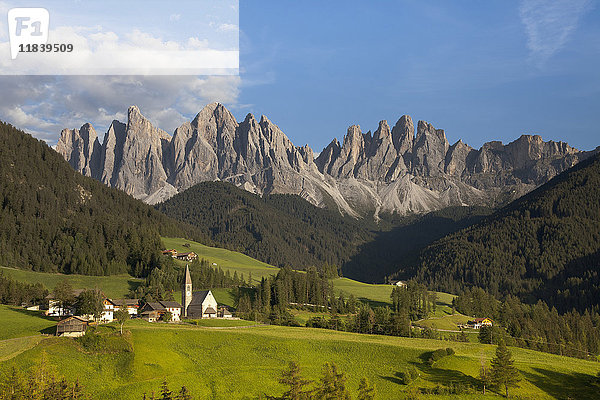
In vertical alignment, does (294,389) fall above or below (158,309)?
below

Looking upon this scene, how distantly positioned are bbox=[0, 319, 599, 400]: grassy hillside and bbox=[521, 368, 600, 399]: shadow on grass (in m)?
0.14

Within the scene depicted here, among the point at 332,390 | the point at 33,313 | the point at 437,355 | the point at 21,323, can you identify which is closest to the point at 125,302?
the point at 33,313

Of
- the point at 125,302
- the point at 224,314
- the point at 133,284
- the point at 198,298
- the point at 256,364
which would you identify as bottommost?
the point at 256,364

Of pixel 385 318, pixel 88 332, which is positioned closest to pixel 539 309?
pixel 385 318

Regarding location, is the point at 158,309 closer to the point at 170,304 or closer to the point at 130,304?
the point at 170,304

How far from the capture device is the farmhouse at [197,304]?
152 m

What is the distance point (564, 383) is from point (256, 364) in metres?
47.2

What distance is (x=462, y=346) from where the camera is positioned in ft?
357

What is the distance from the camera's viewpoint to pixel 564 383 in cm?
8512

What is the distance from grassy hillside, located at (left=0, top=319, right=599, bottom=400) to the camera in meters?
80.9

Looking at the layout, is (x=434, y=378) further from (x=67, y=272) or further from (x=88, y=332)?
(x=67, y=272)

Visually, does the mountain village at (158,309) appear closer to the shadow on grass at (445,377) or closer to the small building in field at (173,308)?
the small building in field at (173,308)

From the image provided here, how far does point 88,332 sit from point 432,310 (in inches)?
5218

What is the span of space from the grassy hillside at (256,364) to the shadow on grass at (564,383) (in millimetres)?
142
